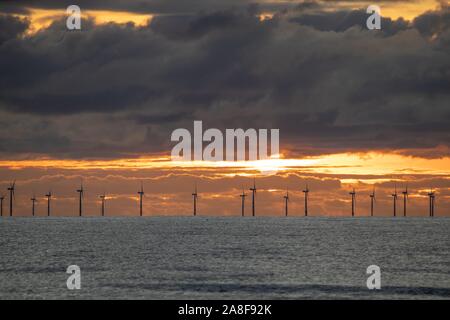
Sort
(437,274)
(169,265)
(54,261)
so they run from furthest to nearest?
1. (54,261)
2. (169,265)
3. (437,274)

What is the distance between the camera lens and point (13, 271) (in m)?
123

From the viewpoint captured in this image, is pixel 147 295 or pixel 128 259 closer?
pixel 147 295

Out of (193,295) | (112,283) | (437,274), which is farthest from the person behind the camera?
(437,274)
